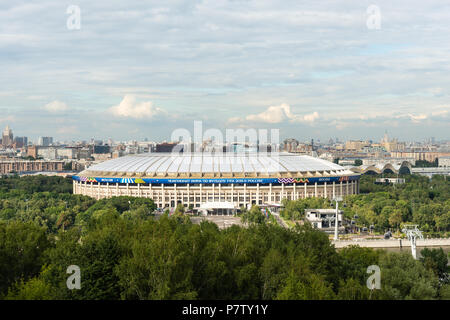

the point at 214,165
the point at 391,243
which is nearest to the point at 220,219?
the point at 214,165

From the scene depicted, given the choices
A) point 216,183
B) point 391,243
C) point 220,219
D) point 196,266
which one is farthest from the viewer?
Answer: point 216,183

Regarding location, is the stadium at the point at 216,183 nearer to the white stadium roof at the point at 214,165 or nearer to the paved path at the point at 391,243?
the white stadium roof at the point at 214,165

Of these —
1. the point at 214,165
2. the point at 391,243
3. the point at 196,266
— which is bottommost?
the point at 391,243

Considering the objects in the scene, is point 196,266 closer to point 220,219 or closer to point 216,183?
point 220,219

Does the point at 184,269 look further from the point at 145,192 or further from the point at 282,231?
the point at 145,192

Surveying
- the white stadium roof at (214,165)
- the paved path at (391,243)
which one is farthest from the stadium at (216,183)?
the paved path at (391,243)

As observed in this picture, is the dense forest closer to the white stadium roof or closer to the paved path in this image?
the paved path

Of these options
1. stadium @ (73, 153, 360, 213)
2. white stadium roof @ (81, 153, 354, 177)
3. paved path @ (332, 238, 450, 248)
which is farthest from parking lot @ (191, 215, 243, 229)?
paved path @ (332, 238, 450, 248)
